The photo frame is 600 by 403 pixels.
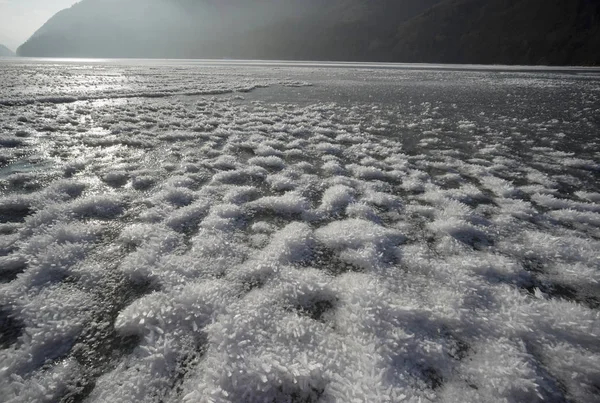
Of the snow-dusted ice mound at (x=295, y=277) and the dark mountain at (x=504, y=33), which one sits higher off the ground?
the dark mountain at (x=504, y=33)

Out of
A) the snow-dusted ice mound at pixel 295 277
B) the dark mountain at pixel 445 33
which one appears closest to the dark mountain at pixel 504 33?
the dark mountain at pixel 445 33

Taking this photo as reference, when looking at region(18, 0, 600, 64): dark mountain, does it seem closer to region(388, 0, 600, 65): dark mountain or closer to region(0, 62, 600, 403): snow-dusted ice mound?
region(388, 0, 600, 65): dark mountain

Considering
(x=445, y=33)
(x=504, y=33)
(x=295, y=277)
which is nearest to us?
(x=295, y=277)

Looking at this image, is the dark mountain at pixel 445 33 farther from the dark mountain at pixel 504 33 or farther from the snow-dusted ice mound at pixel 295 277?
the snow-dusted ice mound at pixel 295 277

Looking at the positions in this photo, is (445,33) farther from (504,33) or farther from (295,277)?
(295,277)

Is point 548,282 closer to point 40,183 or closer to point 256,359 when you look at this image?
point 256,359

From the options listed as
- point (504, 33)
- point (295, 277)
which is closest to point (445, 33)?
point (504, 33)
